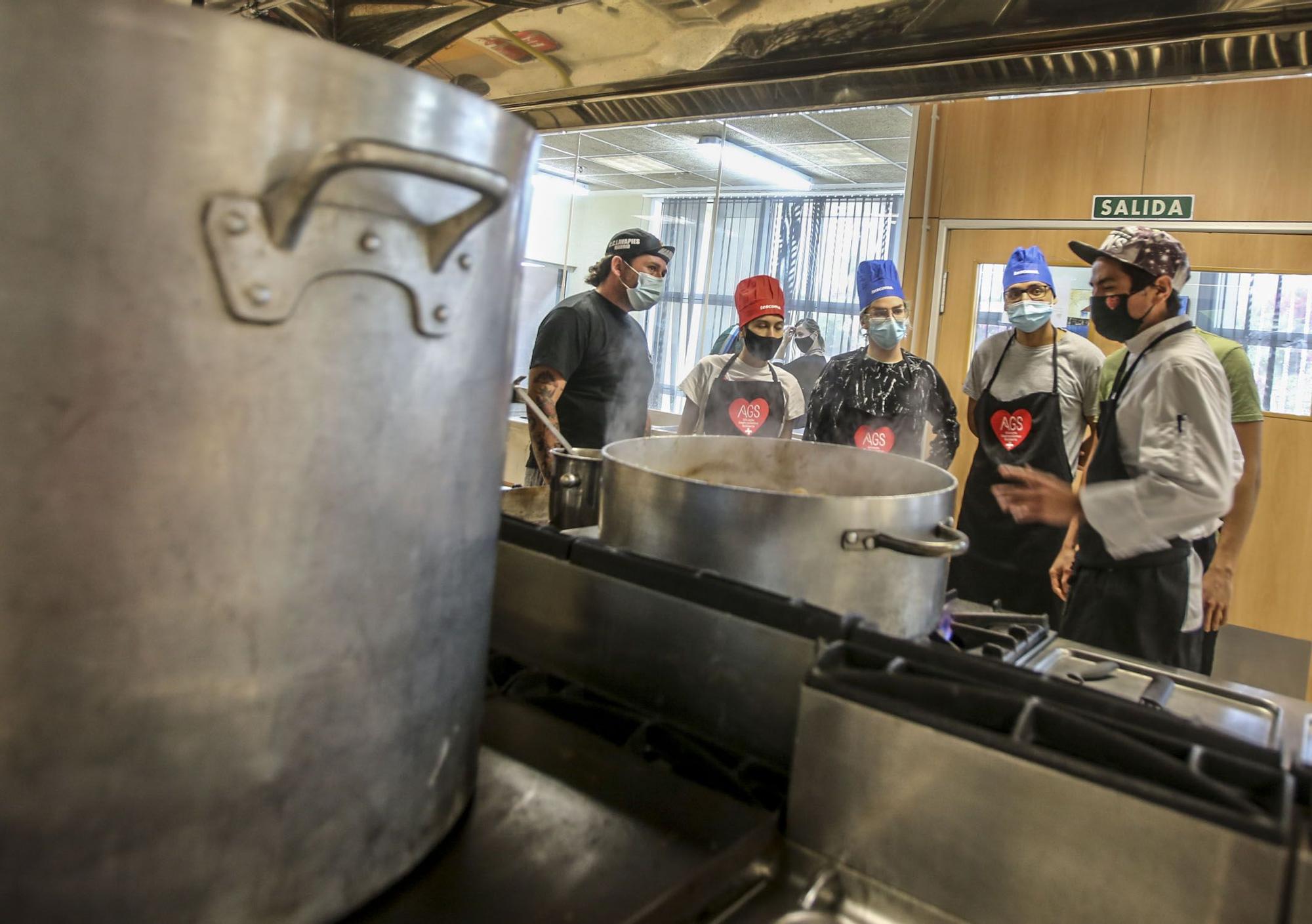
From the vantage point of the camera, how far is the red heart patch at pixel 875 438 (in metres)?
2.76

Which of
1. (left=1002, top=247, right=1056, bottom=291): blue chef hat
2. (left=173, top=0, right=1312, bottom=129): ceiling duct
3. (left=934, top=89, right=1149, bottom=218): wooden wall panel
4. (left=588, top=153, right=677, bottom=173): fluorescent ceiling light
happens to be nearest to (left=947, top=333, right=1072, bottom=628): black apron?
(left=1002, top=247, right=1056, bottom=291): blue chef hat

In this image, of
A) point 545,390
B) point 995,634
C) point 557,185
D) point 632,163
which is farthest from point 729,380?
point 557,185

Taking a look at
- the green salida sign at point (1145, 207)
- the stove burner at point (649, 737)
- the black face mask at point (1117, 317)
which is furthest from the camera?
the green salida sign at point (1145, 207)

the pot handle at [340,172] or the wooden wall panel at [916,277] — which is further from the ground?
the wooden wall panel at [916,277]

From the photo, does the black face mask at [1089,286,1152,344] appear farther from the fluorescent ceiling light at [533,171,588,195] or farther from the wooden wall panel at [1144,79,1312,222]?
the fluorescent ceiling light at [533,171,588,195]

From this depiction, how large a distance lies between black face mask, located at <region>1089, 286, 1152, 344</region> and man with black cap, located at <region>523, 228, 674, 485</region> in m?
1.31

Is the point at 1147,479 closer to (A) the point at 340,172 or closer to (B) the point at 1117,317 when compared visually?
(B) the point at 1117,317

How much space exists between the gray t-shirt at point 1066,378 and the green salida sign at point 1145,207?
1.11 m

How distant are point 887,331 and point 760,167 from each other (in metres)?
4.71

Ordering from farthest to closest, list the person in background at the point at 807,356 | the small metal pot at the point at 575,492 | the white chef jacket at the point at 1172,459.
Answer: the person in background at the point at 807,356
the white chef jacket at the point at 1172,459
the small metal pot at the point at 575,492

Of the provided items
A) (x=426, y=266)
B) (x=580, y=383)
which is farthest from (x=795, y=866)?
(x=580, y=383)

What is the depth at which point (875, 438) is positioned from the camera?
2773 mm

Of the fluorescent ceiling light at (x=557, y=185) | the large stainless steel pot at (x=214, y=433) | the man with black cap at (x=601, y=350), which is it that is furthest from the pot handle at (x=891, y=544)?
the fluorescent ceiling light at (x=557, y=185)

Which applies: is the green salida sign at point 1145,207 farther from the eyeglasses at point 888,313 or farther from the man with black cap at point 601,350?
the man with black cap at point 601,350
